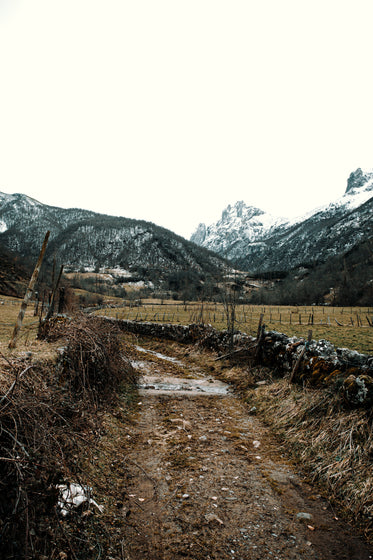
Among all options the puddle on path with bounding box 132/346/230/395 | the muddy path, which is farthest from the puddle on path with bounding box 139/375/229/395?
the muddy path

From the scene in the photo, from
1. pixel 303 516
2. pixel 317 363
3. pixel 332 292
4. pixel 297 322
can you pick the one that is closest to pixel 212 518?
pixel 303 516

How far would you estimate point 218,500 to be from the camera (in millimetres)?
4258

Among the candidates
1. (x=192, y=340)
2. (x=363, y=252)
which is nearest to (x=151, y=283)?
(x=363, y=252)

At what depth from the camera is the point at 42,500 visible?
9.19 feet

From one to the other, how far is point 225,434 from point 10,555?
5.18 meters

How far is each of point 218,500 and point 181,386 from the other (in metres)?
6.66

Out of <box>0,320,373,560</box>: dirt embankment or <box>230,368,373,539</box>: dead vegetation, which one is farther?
<box>230,368,373,539</box>: dead vegetation

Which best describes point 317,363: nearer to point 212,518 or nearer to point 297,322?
point 212,518

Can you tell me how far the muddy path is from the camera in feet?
11.2

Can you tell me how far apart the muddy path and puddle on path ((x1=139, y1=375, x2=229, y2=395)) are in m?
2.53

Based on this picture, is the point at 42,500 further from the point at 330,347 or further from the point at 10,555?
the point at 330,347

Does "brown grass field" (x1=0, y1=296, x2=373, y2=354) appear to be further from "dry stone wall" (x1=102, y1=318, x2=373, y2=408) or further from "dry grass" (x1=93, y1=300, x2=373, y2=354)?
"dry stone wall" (x1=102, y1=318, x2=373, y2=408)

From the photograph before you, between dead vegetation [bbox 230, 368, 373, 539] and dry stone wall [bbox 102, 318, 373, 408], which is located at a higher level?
dry stone wall [bbox 102, 318, 373, 408]

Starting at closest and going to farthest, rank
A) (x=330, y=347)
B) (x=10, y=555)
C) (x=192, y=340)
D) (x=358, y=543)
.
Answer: (x=10, y=555) < (x=358, y=543) < (x=330, y=347) < (x=192, y=340)
